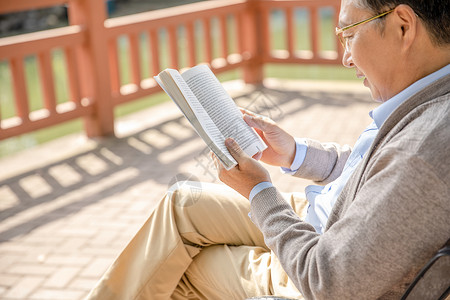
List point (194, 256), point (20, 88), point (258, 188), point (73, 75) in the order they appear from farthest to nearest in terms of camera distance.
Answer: point (73, 75)
point (20, 88)
point (194, 256)
point (258, 188)

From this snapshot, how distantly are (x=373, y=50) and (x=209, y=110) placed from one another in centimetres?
54

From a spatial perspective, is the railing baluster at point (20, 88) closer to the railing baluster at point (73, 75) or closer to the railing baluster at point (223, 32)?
the railing baluster at point (73, 75)

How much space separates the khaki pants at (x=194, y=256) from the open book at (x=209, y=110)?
1.11 ft

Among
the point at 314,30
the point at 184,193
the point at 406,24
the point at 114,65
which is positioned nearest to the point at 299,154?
the point at 184,193

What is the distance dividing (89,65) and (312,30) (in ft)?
9.69

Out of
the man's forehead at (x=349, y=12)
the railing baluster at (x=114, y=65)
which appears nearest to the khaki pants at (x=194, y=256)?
the man's forehead at (x=349, y=12)

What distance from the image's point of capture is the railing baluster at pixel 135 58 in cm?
617

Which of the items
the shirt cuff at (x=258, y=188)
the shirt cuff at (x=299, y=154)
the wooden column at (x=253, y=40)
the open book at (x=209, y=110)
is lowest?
the wooden column at (x=253, y=40)

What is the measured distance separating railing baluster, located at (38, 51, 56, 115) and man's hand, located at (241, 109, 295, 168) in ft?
11.8

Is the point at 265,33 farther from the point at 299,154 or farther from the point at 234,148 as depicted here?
the point at 234,148

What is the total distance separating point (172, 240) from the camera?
2.05 m

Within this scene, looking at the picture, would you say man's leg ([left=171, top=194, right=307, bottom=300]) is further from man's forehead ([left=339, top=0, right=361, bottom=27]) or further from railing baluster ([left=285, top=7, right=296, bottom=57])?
railing baluster ([left=285, top=7, right=296, bottom=57])

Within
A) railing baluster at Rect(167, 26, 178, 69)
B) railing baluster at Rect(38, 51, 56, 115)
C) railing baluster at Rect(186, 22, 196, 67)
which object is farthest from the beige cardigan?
railing baluster at Rect(186, 22, 196, 67)

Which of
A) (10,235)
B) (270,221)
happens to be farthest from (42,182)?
(270,221)
